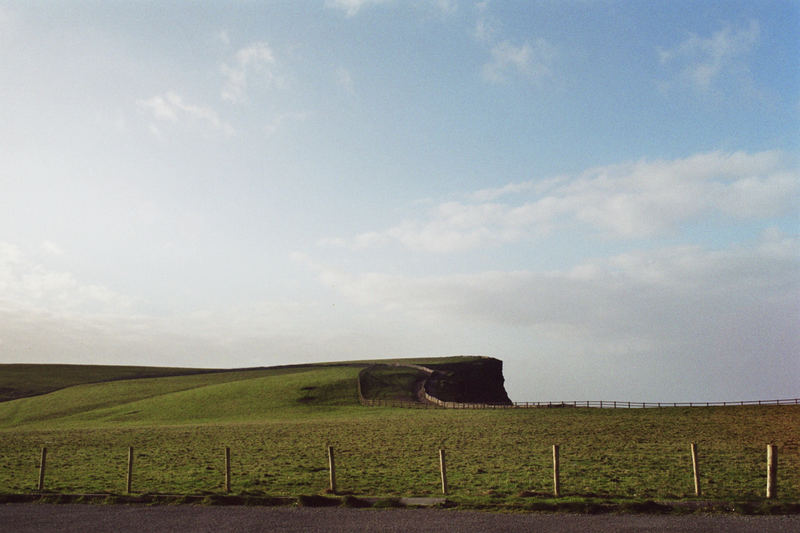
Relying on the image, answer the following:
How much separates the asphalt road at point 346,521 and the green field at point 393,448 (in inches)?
101

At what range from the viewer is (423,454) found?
38281 millimetres

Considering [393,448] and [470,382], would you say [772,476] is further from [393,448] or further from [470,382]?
[470,382]

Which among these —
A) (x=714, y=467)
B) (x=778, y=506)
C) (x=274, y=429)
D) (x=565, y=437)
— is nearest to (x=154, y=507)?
(x=778, y=506)

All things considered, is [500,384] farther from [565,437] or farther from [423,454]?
[423,454]

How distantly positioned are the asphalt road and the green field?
257 cm

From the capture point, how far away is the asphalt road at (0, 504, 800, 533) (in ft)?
55.1

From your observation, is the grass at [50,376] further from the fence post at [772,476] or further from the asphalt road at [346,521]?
the fence post at [772,476]

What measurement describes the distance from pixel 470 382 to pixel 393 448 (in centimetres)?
8861

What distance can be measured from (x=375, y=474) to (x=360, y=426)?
30.0 metres

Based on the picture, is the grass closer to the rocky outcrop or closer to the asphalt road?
the rocky outcrop

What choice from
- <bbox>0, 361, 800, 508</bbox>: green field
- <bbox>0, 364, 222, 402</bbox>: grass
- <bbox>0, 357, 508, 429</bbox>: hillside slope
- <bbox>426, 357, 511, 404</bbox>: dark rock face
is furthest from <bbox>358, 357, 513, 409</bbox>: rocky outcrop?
<bbox>0, 364, 222, 402</bbox>: grass

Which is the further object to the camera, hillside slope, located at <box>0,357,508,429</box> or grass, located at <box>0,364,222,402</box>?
grass, located at <box>0,364,222,402</box>

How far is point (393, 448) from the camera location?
41.9 meters

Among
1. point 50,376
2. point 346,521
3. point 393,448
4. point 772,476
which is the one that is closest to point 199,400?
point 393,448
